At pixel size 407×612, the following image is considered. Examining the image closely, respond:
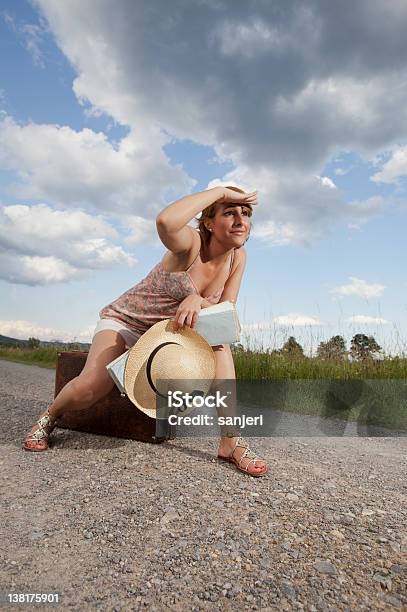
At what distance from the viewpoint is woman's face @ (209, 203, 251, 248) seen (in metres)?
3.03

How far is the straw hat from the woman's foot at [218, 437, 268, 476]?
430 millimetres

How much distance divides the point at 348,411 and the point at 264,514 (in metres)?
3.39

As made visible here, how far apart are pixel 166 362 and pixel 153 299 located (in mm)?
520

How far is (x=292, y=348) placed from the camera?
24.0 ft

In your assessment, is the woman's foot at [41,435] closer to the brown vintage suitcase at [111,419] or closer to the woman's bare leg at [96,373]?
the brown vintage suitcase at [111,419]

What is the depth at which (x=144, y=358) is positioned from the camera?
10.0 feet

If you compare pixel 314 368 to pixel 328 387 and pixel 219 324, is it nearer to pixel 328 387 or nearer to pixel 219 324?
pixel 328 387

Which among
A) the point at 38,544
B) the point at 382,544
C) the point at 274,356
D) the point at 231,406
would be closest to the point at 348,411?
the point at 274,356

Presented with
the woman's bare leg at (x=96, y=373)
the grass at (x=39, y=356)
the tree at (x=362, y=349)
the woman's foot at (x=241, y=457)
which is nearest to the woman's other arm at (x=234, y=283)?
the woman's bare leg at (x=96, y=373)

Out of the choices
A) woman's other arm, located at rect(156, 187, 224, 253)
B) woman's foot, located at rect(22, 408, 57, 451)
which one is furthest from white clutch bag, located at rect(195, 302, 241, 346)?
woman's foot, located at rect(22, 408, 57, 451)

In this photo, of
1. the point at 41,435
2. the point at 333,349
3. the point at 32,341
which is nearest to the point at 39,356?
the point at 32,341

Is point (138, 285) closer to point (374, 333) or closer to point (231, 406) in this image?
point (231, 406)

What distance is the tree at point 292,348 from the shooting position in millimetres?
7106

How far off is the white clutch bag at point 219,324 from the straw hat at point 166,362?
0.05 meters
